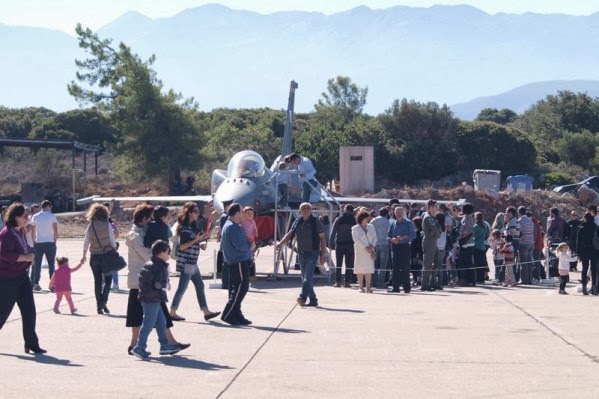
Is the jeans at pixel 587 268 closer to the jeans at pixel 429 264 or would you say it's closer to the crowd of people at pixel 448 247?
the crowd of people at pixel 448 247

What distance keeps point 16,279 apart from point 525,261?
12.4 metres

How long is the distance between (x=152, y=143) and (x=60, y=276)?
126ft

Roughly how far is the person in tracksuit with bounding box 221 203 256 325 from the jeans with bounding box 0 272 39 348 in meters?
3.08

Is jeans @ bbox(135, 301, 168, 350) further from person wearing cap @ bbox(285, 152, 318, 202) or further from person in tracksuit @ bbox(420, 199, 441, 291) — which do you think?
person wearing cap @ bbox(285, 152, 318, 202)

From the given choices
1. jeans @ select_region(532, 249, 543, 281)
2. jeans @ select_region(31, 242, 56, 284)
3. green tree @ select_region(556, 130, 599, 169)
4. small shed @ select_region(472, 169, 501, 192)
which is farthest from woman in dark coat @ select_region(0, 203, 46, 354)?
green tree @ select_region(556, 130, 599, 169)

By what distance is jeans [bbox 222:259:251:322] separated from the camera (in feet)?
43.9

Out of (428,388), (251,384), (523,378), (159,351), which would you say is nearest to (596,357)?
(523,378)

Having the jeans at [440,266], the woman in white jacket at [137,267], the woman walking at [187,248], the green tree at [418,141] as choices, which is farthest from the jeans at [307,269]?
the green tree at [418,141]

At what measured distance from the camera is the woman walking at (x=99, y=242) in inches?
562

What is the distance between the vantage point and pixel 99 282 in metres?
14.7

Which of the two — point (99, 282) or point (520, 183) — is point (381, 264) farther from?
point (520, 183)

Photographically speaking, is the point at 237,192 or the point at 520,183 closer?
the point at 237,192

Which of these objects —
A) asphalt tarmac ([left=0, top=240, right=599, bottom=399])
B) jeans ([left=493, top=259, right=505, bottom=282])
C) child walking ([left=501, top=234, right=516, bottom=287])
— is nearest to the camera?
asphalt tarmac ([left=0, top=240, right=599, bottom=399])

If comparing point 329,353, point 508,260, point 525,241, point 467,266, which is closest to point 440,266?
point 467,266
